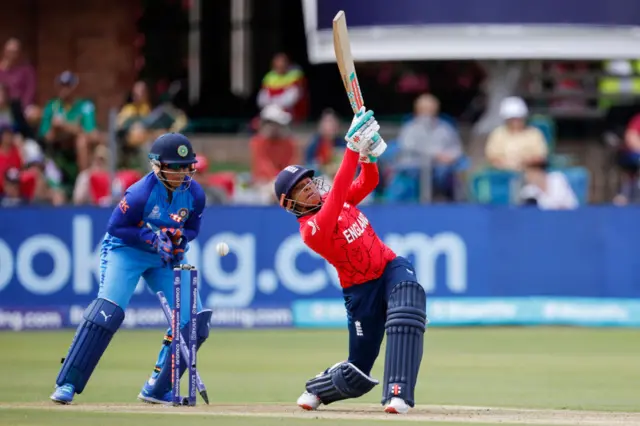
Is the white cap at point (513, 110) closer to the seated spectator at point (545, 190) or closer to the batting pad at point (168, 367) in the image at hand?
the seated spectator at point (545, 190)

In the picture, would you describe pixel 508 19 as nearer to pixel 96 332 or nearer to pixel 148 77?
pixel 148 77

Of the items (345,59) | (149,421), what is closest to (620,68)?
(345,59)

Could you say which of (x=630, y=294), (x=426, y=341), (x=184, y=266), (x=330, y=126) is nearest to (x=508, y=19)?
(x=330, y=126)

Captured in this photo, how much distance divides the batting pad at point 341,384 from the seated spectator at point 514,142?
7.69m

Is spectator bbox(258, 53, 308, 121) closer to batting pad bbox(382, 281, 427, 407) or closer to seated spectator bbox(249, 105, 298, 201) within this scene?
seated spectator bbox(249, 105, 298, 201)

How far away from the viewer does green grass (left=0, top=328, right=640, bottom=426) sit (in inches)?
411

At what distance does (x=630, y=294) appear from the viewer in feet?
54.4

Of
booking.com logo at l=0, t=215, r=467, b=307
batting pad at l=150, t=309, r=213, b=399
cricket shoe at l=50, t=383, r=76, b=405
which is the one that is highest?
booking.com logo at l=0, t=215, r=467, b=307

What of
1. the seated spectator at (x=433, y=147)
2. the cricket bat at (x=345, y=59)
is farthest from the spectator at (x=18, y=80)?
the cricket bat at (x=345, y=59)

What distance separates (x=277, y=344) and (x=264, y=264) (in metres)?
1.78

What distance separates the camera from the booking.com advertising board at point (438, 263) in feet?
54.3

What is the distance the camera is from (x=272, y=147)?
17.5 meters

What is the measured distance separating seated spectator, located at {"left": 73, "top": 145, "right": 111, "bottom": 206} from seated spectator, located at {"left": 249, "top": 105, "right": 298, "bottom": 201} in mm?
1759

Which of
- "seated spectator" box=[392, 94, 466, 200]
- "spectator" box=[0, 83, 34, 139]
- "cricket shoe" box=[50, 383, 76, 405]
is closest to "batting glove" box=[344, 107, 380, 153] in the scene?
"cricket shoe" box=[50, 383, 76, 405]
